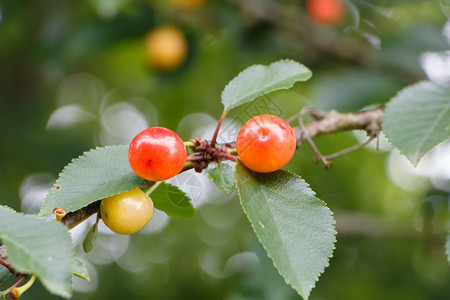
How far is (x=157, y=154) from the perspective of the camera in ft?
2.61

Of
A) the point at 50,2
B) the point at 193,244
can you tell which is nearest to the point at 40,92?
the point at 50,2

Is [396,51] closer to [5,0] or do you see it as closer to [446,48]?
[446,48]

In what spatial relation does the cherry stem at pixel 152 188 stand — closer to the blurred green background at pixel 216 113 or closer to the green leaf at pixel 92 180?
the green leaf at pixel 92 180

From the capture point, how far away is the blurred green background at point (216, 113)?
2.73 metres

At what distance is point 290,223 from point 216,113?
3.22m

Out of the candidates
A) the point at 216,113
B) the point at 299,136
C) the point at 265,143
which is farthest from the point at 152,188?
the point at 216,113

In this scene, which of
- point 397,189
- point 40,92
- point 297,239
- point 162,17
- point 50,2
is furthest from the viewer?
point 397,189

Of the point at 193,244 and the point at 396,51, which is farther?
the point at 193,244

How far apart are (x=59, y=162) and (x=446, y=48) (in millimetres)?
2774

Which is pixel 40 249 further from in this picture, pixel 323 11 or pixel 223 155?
pixel 323 11

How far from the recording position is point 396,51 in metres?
2.71

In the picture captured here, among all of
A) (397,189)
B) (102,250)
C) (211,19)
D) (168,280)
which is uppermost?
(211,19)

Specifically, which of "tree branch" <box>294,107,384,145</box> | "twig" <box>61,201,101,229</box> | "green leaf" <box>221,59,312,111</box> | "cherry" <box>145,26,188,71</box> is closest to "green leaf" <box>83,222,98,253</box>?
"twig" <box>61,201,101,229</box>

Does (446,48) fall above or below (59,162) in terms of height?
above
